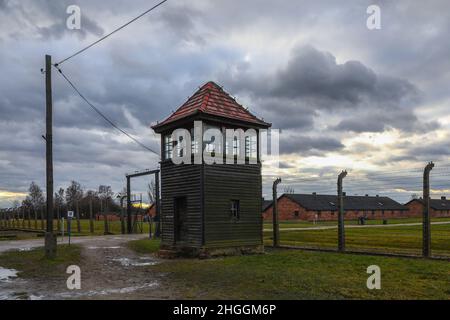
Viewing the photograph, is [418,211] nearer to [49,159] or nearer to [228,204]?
[228,204]

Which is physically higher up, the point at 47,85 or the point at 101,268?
the point at 47,85

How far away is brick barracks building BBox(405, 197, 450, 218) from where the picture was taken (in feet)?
310

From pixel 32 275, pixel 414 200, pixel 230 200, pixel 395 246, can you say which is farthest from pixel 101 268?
pixel 414 200

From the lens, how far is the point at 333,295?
377 inches

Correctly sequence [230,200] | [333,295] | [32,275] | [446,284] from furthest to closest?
[230,200] < [32,275] < [446,284] < [333,295]

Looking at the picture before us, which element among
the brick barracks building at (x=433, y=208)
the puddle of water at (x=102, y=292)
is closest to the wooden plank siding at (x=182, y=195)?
the puddle of water at (x=102, y=292)

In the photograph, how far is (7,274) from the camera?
14.1 metres

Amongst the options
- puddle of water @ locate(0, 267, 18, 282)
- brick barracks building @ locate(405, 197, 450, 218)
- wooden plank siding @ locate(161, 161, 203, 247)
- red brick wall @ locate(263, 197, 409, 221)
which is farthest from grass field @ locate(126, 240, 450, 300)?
brick barracks building @ locate(405, 197, 450, 218)

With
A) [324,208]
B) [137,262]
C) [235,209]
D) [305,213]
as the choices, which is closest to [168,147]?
[235,209]

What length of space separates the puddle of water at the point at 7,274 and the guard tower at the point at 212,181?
662 cm

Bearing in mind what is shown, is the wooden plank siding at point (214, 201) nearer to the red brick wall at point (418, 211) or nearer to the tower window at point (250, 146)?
the tower window at point (250, 146)
